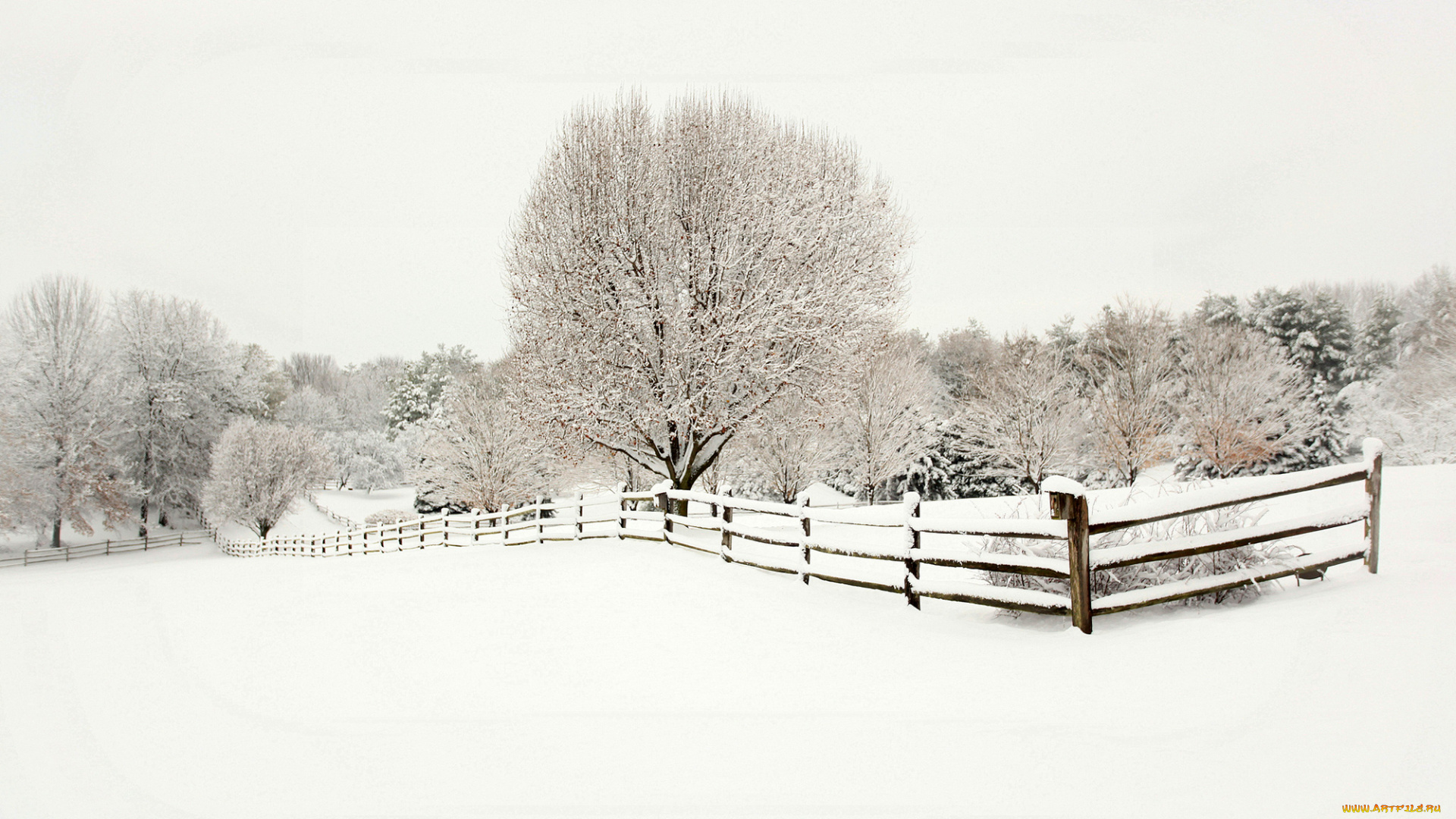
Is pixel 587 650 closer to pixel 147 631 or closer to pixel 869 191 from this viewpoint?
pixel 147 631

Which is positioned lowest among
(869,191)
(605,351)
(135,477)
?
(135,477)

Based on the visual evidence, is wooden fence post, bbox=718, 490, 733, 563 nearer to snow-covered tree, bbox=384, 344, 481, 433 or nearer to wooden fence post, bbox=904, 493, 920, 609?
wooden fence post, bbox=904, 493, 920, 609

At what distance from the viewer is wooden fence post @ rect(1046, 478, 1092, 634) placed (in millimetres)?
6180

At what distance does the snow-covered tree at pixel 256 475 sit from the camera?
125 feet

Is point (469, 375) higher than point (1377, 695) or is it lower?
higher

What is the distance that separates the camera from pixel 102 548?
37281mm

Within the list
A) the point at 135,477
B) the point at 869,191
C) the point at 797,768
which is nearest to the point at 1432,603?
the point at 797,768


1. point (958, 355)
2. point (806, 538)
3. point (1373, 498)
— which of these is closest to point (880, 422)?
point (806, 538)

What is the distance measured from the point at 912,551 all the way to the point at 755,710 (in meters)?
3.11

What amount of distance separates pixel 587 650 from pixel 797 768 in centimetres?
302

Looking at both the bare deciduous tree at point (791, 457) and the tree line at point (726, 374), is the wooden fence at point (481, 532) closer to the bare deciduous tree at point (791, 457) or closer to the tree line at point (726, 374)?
the tree line at point (726, 374)

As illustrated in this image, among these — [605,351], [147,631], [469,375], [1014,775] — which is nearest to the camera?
[1014,775]

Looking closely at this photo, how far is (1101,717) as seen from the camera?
4.52 m

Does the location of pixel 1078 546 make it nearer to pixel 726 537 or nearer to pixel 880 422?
pixel 726 537
